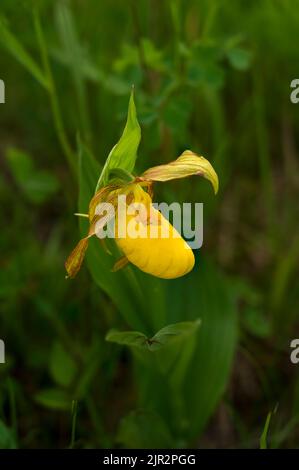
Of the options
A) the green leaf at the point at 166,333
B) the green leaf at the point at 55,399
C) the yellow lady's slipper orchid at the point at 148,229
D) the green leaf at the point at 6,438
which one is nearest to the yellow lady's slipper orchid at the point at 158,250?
the yellow lady's slipper orchid at the point at 148,229

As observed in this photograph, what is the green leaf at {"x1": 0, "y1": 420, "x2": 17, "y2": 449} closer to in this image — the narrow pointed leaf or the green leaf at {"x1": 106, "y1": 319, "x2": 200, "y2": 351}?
the green leaf at {"x1": 106, "y1": 319, "x2": 200, "y2": 351}

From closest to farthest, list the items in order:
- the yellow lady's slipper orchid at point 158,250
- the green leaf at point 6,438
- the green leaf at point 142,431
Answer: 1. the yellow lady's slipper orchid at point 158,250
2. the green leaf at point 6,438
3. the green leaf at point 142,431

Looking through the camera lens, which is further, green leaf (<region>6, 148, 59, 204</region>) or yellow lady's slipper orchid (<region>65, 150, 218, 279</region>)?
green leaf (<region>6, 148, 59, 204</region>)

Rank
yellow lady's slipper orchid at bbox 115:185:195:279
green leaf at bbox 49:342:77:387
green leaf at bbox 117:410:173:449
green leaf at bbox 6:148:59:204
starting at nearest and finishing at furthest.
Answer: yellow lady's slipper orchid at bbox 115:185:195:279 < green leaf at bbox 117:410:173:449 < green leaf at bbox 49:342:77:387 < green leaf at bbox 6:148:59:204

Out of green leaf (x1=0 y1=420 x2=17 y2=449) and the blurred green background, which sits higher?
the blurred green background

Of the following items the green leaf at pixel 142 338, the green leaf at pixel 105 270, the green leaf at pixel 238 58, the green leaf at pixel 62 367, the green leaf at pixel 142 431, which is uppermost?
the green leaf at pixel 238 58

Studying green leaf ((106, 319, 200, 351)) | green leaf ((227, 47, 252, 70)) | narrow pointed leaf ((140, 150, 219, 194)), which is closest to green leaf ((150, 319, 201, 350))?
green leaf ((106, 319, 200, 351))

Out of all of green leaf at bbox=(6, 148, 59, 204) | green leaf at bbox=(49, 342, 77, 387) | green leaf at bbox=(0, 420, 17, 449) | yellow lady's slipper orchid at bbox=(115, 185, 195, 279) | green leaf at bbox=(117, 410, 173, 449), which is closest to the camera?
yellow lady's slipper orchid at bbox=(115, 185, 195, 279)

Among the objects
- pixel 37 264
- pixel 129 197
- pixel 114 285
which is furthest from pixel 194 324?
pixel 37 264

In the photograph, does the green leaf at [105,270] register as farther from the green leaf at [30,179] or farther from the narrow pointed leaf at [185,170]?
the green leaf at [30,179]
